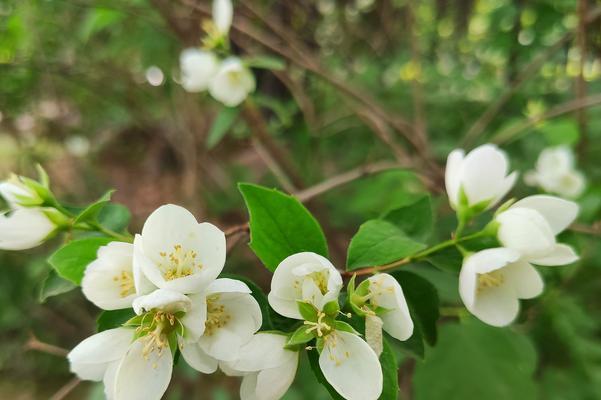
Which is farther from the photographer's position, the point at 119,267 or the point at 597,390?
the point at 597,390

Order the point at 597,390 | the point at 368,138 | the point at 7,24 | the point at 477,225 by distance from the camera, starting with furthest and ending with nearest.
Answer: the point at 368,138 < the point at 7,24 < the point at 597,390 < the point at 477,225

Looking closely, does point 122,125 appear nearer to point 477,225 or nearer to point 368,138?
point 368,138

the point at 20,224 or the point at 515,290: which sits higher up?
the point at 20,224

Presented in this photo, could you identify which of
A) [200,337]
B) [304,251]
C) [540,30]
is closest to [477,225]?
[304,251]

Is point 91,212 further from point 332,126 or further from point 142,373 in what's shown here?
point 332,126

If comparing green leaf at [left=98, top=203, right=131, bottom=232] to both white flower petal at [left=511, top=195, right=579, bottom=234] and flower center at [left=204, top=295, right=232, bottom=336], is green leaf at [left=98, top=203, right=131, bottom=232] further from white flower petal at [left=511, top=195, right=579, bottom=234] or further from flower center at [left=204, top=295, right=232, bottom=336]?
white flower petal at [left=511, top=195, right=579, bottom=234]

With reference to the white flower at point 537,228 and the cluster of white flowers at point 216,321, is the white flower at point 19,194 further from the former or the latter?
the white flower at point 537,228
